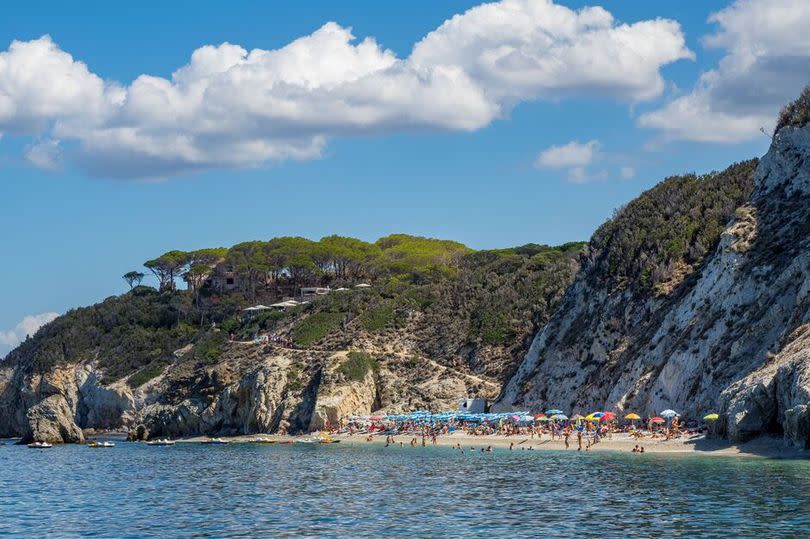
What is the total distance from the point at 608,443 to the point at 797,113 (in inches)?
1104

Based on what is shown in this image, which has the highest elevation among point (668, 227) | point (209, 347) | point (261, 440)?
point (668, 227)

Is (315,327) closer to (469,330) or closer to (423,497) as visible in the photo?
(469,330)

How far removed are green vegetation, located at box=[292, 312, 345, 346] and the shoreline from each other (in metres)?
15.1

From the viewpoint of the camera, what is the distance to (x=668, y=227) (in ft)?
265

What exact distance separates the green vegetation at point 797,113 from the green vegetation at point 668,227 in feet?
22.2

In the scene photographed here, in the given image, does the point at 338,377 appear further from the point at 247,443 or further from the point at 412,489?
the point at 412,489

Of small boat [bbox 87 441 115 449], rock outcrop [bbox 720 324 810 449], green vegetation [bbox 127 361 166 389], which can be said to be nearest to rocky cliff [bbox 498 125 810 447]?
rock outcrop [bbox 720 324 810 449]

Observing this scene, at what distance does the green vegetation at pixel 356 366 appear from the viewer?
A: 306 ft

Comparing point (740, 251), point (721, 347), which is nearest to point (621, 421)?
point (721, 347)

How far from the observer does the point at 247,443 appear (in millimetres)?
88562

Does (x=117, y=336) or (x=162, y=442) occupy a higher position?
(x=117, y=336)

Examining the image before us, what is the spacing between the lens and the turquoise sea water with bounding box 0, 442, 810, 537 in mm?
36281

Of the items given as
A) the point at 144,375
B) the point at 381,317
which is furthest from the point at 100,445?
the point at 381,317

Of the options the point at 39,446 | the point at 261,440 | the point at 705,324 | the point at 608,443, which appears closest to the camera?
the point at 705,324
